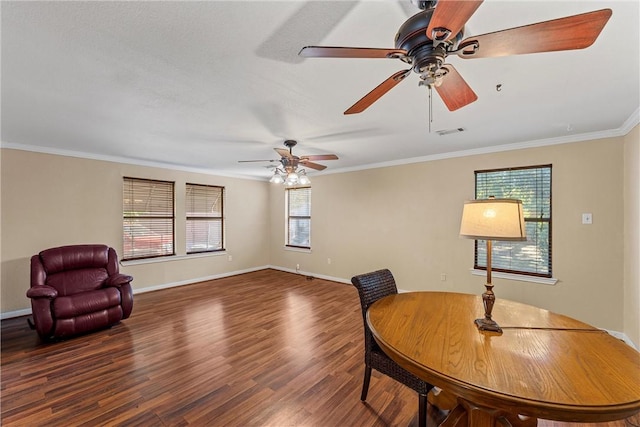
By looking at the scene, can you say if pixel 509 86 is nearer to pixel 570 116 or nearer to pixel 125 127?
pixel 570 116

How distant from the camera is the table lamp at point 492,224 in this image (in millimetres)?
1359

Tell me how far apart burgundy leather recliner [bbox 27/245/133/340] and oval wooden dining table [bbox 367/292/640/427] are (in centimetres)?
336

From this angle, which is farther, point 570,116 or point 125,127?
point 125,127

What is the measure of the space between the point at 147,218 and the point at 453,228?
5.28 m

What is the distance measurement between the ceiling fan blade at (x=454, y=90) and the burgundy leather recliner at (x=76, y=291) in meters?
4.07

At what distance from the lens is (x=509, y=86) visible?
6.91 feet

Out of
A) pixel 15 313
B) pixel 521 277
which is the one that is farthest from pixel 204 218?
pixel 521 277

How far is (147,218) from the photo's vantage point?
16.1 feet

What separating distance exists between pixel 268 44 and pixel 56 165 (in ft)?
14.2

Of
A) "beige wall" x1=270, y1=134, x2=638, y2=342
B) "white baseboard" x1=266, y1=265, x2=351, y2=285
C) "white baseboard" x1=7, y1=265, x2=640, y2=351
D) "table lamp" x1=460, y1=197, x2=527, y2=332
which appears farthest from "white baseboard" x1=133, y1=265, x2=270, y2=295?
"table lamp" x1=460, y1=197, x2=527, y2=332

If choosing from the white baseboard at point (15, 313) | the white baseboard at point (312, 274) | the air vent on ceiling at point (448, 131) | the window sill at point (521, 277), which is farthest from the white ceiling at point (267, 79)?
the white baseboard at point (312, 274)

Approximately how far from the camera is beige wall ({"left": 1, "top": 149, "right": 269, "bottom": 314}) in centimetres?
365

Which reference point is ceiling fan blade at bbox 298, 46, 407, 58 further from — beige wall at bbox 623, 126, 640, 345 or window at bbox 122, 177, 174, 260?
window at bbox 122, 177, 174, 260

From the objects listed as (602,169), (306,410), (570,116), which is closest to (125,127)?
(306,410)
